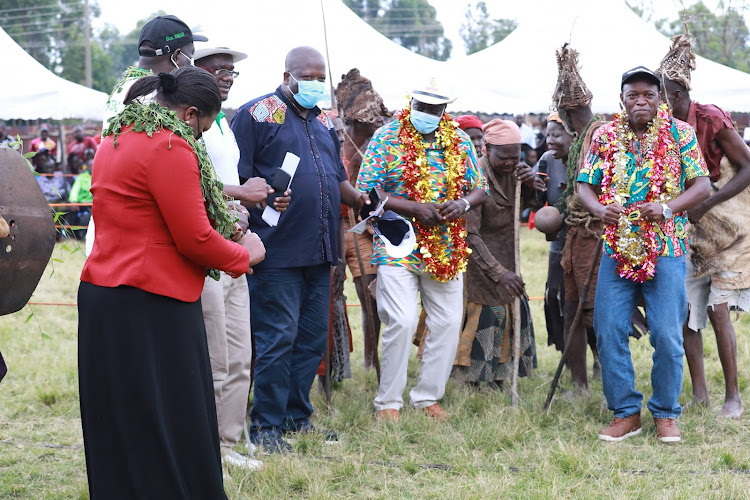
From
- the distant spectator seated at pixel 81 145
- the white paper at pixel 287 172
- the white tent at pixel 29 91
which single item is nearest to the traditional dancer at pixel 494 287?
the white paper at pixel 287 172

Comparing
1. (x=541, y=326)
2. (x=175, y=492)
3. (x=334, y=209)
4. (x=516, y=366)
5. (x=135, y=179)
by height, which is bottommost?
(x=541, y=326)

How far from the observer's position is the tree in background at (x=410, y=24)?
60.0 m

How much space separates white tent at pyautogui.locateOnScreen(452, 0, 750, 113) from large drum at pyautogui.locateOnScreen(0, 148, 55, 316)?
312 inches

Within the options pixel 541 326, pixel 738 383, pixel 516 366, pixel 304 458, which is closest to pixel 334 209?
pixel 304 458

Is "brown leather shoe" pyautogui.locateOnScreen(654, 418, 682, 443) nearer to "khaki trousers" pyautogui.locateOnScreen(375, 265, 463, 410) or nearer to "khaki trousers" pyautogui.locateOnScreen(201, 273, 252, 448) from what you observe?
"khaki trousers" pyautogui.locateOnScreen(375, 265, 463, 410)

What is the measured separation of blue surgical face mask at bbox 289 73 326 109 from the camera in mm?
5156

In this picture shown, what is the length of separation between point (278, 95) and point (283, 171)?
64 cm

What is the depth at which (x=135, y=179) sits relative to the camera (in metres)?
3.22

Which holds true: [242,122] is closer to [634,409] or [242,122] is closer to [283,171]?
[283,171]

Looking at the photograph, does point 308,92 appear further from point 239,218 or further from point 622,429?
point 622,429

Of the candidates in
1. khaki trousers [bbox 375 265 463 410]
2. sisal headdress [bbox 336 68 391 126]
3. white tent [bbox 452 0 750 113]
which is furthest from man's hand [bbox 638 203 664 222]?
white tent [bbox 452 0 750 113]

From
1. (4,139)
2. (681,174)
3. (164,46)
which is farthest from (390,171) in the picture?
(4,139)

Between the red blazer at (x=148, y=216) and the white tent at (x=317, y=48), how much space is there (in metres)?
7.73

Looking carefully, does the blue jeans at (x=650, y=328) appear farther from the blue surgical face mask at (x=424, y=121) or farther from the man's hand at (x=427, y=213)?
the blue surgical face mask at (x=424, y=121)
